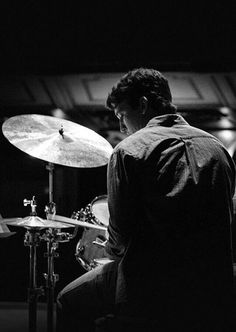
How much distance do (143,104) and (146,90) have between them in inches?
1.9

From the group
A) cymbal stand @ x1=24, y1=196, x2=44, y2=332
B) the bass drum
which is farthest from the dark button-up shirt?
the bass drum

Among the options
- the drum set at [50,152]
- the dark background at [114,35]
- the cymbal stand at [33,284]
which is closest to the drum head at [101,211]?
the drum set at [50,152]

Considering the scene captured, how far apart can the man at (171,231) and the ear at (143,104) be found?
0.66 ft

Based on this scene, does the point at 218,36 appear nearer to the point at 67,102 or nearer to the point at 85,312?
the point at 67,102

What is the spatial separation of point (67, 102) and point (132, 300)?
252cm

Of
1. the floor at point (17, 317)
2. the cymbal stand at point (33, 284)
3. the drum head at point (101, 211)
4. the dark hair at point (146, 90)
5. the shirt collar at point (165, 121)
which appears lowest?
the floor at point (17, 317)

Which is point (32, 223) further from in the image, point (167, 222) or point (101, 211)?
point (167, 222)

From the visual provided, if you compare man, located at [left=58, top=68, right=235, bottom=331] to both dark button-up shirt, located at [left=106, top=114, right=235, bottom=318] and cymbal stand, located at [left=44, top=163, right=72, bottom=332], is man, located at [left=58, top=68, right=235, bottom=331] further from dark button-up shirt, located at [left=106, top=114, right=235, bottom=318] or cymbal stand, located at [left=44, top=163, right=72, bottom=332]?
cymbal stand, located at [left=44, top=163, right=72, bottom=332]

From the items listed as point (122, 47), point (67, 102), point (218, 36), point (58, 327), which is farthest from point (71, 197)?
point (58, 327)

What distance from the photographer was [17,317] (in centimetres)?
356

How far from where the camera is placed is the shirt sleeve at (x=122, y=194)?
1422 millimetres

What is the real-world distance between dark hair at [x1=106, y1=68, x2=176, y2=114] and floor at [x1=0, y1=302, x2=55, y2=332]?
6.77 ft

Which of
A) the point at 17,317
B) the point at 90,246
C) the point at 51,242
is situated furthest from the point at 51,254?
the point at 17,317

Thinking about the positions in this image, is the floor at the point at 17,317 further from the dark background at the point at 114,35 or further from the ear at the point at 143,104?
the ear at the point at 143,104
